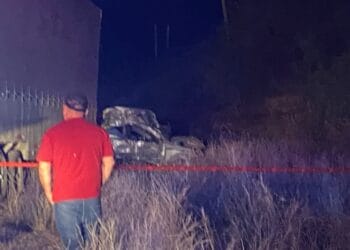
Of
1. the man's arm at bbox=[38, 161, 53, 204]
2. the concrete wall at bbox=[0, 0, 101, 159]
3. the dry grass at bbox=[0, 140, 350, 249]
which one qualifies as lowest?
the dry grass at bbox=[0, 140, 350, 249]

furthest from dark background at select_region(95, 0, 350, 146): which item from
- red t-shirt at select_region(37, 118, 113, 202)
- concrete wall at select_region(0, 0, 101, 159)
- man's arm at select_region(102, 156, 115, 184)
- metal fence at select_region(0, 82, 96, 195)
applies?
red t-shirt at select_region(37, 118, 113, 202)

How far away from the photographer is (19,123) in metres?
11.9

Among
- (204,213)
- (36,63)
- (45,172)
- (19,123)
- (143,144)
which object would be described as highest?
(36,63)

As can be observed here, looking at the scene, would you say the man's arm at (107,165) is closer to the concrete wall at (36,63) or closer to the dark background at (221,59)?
the concrete wall at (36,63)

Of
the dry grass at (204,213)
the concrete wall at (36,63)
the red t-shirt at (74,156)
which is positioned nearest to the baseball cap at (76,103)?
the red t-shirt at (74,156)

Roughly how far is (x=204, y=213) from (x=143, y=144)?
843cm

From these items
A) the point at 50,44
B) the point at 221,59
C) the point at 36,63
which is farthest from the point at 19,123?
the point at 221,59

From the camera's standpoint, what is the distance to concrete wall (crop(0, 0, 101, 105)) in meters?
11.7

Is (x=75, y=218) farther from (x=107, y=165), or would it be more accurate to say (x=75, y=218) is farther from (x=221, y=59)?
(x=221, y=59)

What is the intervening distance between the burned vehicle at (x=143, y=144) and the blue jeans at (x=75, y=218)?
26.8 ft

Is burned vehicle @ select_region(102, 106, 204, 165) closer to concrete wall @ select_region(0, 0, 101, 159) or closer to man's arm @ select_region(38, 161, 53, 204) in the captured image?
concrete wall @ select_region(0, 0, 101, 159)

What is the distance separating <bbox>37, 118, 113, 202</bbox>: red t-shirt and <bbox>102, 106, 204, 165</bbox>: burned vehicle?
826 centimetres

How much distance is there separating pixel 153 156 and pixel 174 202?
28.7 feet

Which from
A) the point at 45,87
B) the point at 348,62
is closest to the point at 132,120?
the point at 45,87
